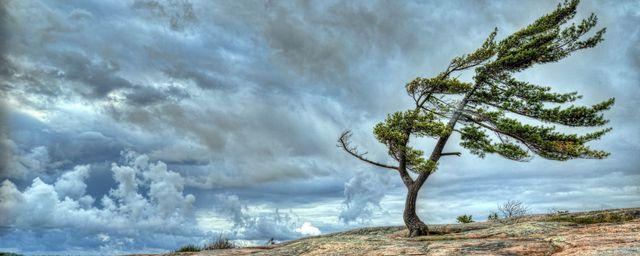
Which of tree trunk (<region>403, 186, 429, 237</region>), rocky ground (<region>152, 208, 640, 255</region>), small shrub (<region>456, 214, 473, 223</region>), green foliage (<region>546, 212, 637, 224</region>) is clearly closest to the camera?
rocky ground (<region>152, 208, 640, 255</region>)

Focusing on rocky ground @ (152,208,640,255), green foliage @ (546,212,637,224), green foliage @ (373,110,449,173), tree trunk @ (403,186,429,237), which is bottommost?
rocky ground @ (152,208,640,255)

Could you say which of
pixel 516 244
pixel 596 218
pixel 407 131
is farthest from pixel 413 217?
pixel 516 244

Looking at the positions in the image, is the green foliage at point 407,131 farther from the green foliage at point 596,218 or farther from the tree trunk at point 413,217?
the green foliage at point 596,218

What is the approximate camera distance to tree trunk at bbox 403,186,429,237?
23047 mm

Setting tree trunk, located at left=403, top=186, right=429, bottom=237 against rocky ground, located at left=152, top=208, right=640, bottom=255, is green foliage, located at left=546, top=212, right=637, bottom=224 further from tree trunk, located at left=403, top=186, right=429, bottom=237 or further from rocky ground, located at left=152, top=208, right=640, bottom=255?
tree trunk, located at left=403, top=186, right=429, bottom=237

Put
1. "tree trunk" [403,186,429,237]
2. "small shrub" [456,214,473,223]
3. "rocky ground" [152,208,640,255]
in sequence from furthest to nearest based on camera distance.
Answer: "small shrub" [456,214,473,223], "tree trunk" [403,186,429,237], "rocky ground" [152,208,640,255]

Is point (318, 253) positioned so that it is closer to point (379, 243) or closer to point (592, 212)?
point (379, 243)

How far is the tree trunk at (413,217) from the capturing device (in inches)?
907

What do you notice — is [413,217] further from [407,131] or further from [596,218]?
[596,218]

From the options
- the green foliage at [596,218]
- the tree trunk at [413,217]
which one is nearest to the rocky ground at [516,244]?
the green foliage at [596,218]

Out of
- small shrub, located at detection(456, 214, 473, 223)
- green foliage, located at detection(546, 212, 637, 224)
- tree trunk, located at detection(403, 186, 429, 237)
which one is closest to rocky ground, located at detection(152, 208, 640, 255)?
green foliage, located at detection(546, 212, 637, 224)

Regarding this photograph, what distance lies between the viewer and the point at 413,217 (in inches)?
922

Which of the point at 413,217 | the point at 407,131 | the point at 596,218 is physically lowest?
the point at 596,218

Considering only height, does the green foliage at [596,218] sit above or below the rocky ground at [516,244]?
above
